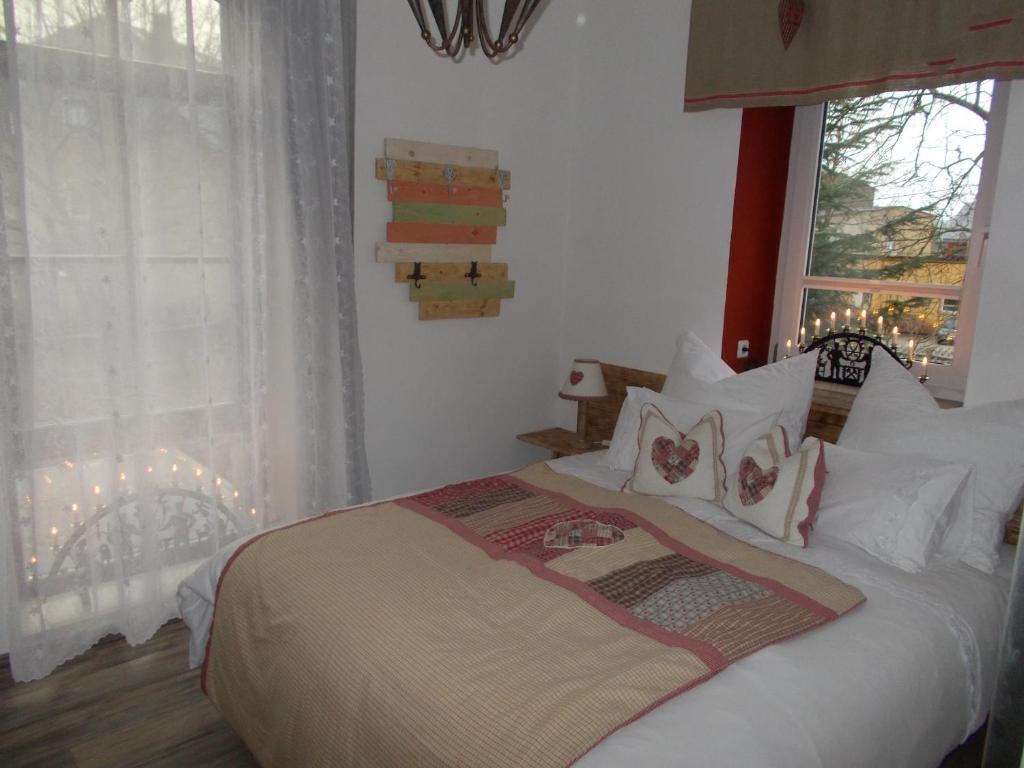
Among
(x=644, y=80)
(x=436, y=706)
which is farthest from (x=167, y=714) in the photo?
(x=644, y=80)

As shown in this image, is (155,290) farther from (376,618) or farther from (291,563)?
(376,618)

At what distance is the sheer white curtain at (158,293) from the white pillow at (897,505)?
183 centimetres

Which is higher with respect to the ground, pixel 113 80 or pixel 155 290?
pixel 113 80

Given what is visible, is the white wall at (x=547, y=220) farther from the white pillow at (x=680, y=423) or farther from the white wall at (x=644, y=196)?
the white pillow at (x=680, y=423)

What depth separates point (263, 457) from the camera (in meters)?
2.85

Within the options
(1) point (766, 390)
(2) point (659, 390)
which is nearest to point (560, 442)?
(2) point (659, 390)

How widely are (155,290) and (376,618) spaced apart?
1.46 meters

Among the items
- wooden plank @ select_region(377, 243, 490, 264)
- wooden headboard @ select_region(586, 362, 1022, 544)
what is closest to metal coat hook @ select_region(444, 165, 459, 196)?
wooden plank @ select_region(377, 243, 490, 264)

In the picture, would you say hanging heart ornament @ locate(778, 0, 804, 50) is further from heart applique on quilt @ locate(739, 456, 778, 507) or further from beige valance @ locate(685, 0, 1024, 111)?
heart applique on quilt @ locate(739, 456, 778, 507)

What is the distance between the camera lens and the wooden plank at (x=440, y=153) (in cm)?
307

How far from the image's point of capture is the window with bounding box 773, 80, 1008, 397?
8.79ft

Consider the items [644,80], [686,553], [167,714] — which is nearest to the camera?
[686,553]

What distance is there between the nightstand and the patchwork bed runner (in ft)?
3.59

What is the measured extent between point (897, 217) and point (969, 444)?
1036 millimetres
